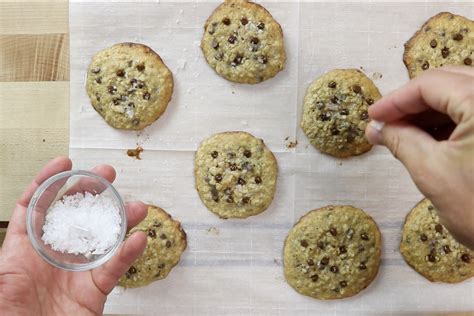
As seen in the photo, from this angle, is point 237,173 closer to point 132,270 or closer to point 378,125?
point 132,270

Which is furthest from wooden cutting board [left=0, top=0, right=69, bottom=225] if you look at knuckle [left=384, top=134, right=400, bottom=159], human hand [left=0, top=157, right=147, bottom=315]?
knuckle [left=384, top=134, right=400, bottom=159]

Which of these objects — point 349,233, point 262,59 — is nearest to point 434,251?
point 349,233

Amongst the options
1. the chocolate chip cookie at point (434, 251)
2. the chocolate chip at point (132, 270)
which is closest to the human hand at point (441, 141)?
the chocolate chip cookie at point (434, 251)

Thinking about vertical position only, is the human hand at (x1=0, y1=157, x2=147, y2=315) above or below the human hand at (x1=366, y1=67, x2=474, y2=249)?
below

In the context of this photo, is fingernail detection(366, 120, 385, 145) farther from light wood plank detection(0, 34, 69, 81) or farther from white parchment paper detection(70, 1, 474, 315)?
light wood plank detection(0, 34, 69, 81)

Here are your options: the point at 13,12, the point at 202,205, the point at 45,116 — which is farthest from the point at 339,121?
the point at 13,12

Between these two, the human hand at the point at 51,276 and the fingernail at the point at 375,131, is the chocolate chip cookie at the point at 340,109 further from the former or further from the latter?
the human hand at the point at 51,276
